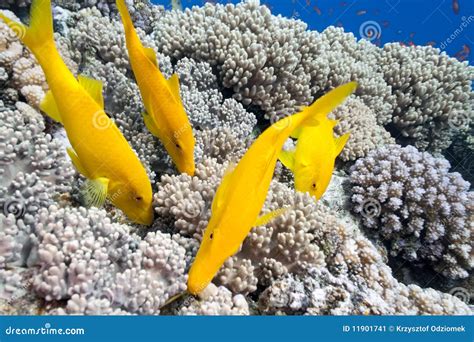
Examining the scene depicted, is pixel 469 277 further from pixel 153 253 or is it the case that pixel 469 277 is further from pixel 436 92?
pixel 153 253

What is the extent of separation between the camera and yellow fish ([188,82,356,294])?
1863 millimetres

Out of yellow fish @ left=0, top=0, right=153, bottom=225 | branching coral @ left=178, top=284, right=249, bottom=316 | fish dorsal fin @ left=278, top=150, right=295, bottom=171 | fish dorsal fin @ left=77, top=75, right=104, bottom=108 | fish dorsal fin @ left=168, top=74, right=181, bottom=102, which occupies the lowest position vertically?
branching coral @ left=178, top=284, right=249, bottom=316

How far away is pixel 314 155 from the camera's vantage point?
2992 millimetres

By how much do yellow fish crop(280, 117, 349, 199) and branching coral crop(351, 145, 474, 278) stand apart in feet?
3.99

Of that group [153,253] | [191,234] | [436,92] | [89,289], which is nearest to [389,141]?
[436,92]

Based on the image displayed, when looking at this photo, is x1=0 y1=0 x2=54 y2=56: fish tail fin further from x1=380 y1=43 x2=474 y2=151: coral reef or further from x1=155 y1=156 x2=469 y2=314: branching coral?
x1=380 y1=43 x2=474 y2=151: coral reef

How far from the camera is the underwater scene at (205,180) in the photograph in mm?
2059

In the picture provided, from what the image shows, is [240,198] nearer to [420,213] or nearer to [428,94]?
[420,213]

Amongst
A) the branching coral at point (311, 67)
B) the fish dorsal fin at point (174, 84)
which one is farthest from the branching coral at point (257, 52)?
the fish dorsal fin at point (174, 84)

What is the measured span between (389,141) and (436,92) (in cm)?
179

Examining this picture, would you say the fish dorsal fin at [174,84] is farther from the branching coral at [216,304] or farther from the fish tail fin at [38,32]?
the branching coral at [216,304]

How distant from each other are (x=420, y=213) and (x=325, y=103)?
275cm

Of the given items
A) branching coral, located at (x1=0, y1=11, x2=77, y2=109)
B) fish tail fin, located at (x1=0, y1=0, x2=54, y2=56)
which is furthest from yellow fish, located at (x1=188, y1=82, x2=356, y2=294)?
branching coral, located at (x1=0, y1=11, x2=77, y2=109)

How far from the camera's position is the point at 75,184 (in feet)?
9.68
